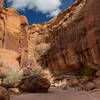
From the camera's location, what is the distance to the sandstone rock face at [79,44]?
15.2m

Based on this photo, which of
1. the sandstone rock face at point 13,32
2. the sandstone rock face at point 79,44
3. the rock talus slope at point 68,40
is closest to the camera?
the sandstone rock face at point 13,32

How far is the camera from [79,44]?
1738 cm

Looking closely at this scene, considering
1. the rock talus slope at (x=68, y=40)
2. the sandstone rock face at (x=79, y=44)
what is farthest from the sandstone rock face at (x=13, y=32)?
the sandstone rock face at (x=79, y=44)

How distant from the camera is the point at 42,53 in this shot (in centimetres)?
2528

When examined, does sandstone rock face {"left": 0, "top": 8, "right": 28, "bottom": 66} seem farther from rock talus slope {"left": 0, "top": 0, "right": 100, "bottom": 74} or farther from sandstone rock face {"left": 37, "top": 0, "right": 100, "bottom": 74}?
sandstone rock face {"left": 37, "top": 0, "right": 100, "bottom": 74}

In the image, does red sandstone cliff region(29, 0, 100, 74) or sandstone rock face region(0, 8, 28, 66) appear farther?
red sandstone cliff region(29, 0, 100, 74)

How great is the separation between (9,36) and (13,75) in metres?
8.62

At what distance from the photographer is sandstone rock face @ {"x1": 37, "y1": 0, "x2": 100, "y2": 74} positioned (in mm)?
15172

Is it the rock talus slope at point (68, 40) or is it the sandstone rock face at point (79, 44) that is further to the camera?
the sandstone rock face at point (79, 44)

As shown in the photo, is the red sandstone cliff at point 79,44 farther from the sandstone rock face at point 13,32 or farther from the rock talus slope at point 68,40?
the sandstone rock face at point 13,32

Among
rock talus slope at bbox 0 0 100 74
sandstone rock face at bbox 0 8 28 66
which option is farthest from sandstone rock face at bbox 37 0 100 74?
sandstone rock face at bbox 0 8 28 66

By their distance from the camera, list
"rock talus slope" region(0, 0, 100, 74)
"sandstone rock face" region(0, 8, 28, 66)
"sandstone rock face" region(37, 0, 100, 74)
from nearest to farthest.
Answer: "sandstone rock face" region(0, 8, 28, 66) → "rock talus slope" region(0, 0, 100, 74) → "sandstone rock face" region(37, 0, 100, 74)

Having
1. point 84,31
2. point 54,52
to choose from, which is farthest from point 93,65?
point 54,52

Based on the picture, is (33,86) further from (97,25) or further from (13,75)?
(97,25)
